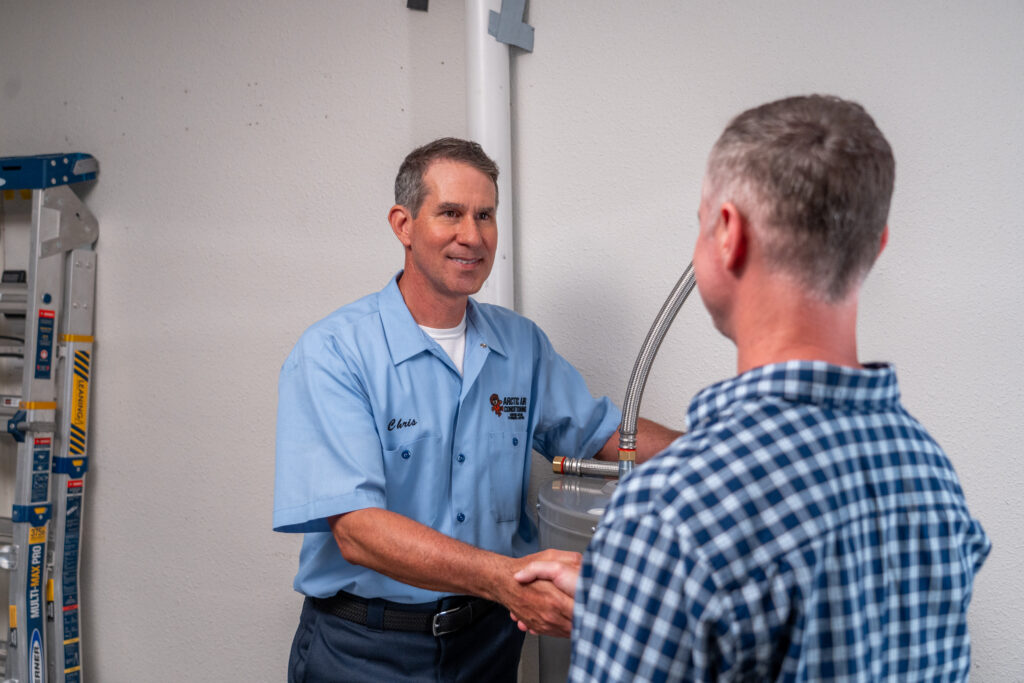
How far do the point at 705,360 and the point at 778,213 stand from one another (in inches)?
36.2

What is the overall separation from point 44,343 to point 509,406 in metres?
1.28

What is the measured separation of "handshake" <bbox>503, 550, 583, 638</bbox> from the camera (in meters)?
0.94

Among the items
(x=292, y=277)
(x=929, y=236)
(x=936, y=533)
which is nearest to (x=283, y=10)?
(x=292, y=277)

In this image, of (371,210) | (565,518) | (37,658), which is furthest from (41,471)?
(565,518)

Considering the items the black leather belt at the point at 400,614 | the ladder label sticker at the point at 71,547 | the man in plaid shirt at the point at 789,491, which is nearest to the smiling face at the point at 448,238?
the black leather belt at the point at 400,614

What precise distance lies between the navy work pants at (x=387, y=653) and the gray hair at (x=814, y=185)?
2.98 ft

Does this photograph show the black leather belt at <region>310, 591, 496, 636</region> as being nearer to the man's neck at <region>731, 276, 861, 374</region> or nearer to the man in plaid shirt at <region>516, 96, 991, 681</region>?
the man in plaid shirt at <region>516, 96, 991, 681</region>

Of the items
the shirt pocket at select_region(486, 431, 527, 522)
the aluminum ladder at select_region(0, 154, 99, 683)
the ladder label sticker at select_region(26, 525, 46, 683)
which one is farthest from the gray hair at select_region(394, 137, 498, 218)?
the ladder label sticker at select_region(26, 525, 46, 683)

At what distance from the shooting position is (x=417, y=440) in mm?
1263

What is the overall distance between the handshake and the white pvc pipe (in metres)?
0.68

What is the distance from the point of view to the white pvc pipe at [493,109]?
154 cm

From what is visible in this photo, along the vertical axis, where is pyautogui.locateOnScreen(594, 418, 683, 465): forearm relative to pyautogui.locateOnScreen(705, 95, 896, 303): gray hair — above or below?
below

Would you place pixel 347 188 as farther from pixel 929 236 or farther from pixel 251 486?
pixel 929 236

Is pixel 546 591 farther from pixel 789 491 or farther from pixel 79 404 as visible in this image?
pixel 79 404
